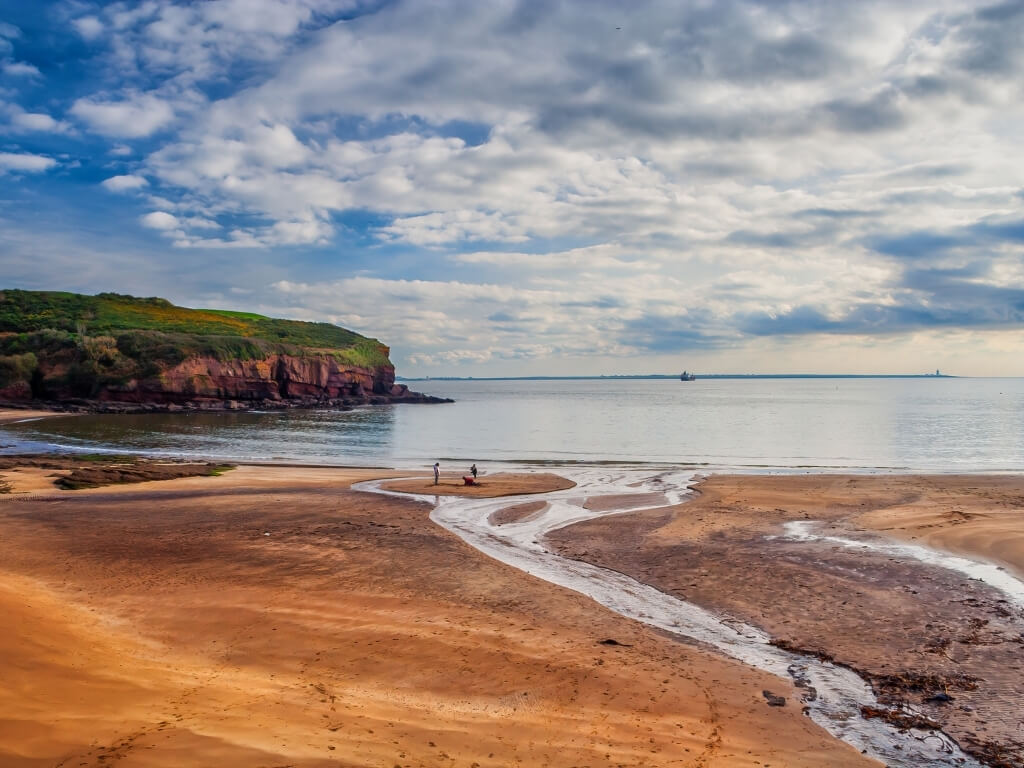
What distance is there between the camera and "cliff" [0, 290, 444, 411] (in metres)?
83.8

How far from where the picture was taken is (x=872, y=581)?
50.9ft

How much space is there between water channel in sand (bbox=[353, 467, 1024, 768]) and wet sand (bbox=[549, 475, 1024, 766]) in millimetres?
480

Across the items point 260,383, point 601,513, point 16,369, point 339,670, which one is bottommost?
point 601,513

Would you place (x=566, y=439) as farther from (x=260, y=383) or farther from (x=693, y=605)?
(x=260, y=383)

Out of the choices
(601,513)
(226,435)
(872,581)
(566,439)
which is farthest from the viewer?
(566,439)

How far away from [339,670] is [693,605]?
25.7ft

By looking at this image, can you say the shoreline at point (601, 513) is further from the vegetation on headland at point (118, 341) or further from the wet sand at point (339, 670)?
the vegetation on headland at point (118, 341)

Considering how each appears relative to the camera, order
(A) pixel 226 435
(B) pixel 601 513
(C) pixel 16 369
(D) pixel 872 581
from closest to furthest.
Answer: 1. (D) pixel 872 581
2. (B) pixel 601 513
3. (A) pixel 226 435
4. (C) pixel 16 369

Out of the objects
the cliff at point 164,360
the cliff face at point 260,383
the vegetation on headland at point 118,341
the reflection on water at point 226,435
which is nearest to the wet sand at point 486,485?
the reflection on water at point 226,435

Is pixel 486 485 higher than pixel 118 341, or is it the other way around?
pixel 118 341

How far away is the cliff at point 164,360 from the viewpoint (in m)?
83.8

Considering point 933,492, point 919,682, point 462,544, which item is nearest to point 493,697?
point 919,682

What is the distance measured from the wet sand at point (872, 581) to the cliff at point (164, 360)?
78898mm

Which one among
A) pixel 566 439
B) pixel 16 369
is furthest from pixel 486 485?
pixel 16 369
